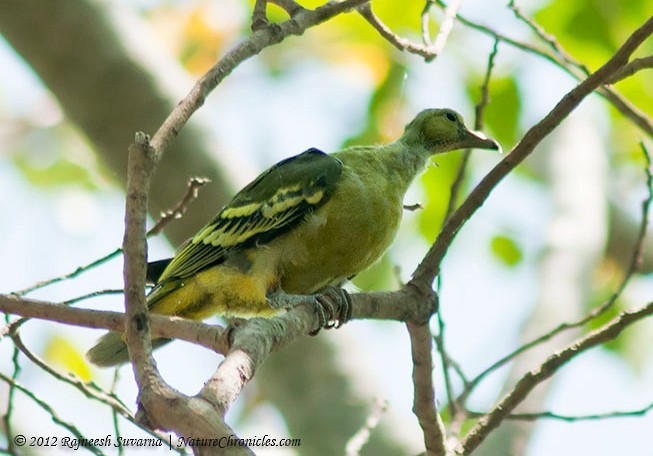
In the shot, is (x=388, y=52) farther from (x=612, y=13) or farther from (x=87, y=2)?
(x=87, y=2)

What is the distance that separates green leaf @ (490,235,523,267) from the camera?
7371 mm

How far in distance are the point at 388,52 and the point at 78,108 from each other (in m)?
2.30

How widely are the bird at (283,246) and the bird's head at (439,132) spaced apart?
1.92 ft

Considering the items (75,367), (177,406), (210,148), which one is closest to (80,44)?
(210,148)

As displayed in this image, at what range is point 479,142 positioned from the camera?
16.6 ft

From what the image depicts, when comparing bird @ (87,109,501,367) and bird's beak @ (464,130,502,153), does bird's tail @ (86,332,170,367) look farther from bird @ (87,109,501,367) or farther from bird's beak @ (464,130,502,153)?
bird's beak @ (464,130,502,153)

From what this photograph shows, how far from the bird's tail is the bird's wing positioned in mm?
369

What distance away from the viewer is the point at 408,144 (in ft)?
17.1

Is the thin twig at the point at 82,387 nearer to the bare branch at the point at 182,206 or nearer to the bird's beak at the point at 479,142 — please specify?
the bare branch at the point at 182,206

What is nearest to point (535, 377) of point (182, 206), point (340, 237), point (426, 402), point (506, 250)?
point (426, 402)

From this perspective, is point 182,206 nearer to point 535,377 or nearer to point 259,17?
point 259,17

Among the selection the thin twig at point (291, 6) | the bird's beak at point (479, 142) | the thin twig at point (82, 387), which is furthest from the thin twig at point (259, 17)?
the bird's beak at point (479, 142)

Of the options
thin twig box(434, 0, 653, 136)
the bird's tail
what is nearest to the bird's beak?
thin twig box(434, 0, 653, 136)

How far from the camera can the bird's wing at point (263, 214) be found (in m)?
4.49
